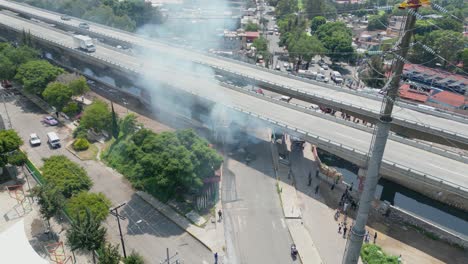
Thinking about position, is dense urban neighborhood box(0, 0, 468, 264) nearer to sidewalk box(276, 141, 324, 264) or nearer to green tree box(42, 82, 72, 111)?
sidewalk box(276, 141, 324, 264)

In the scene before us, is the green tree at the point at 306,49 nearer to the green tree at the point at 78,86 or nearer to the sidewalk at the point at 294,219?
the sidewalk at the point at 294,219

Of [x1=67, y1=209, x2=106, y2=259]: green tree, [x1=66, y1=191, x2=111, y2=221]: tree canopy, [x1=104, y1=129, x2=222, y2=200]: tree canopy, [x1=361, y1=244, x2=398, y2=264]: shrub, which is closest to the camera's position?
[x1=67, y1=209, x2=106, y2=259]: green tree

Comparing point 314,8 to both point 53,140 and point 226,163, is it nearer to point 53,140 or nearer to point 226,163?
point 226,163

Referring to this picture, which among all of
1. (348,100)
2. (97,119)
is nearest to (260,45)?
(348,100)

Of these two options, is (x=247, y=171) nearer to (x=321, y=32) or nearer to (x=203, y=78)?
(x=203, y=78)

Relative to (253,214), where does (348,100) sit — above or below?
above

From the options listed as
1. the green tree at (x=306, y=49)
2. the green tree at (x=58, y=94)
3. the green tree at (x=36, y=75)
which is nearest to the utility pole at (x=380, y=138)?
the green tree at (x=58, y=94)

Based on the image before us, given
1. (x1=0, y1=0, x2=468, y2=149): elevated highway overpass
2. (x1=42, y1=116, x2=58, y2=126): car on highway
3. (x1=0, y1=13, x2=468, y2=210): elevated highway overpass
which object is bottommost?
(x1=42, y1=116, x2=58, y2=126): car on highway

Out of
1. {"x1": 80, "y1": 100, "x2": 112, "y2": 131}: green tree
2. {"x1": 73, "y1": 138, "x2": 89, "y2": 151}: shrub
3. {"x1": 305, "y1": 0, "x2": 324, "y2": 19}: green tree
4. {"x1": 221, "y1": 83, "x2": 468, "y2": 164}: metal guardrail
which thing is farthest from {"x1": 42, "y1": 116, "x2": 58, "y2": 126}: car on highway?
{"x1": 305, "y1": 0, "x2": 324, "y2": 19}: green tree
